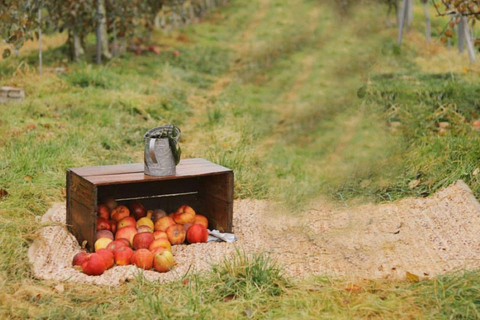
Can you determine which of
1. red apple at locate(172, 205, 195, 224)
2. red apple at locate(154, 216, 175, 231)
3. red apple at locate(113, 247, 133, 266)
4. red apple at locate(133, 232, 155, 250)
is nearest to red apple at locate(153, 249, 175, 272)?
red apple at locate(113, 247, 133, 266)

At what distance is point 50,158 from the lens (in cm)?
565

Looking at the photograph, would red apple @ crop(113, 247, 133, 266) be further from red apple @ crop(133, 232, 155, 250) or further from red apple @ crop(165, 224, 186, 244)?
red apple @ crop(165, 224, 186, 244)

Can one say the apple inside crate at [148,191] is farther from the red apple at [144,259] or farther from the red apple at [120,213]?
the red apple at [144,259]

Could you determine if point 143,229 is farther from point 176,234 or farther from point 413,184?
point 413,184

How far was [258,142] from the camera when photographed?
7.41 metres

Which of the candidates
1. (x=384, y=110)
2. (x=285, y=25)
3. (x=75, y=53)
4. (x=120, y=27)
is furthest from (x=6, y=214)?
(x=285, y=25)

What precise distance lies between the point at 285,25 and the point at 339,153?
988cm

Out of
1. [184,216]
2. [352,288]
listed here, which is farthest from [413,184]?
[352,288]

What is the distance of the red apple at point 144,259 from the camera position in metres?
3.80

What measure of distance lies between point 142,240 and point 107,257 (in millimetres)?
315

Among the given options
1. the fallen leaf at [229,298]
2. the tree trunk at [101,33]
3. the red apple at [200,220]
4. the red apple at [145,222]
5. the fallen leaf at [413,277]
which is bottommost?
the red apple at [200,220]

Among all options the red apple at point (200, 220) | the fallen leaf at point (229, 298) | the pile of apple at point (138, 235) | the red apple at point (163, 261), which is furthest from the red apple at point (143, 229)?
the fallen leaf at point (229, 298)

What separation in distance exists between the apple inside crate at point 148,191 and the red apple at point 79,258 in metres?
0.19

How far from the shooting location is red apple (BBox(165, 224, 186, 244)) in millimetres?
4270
